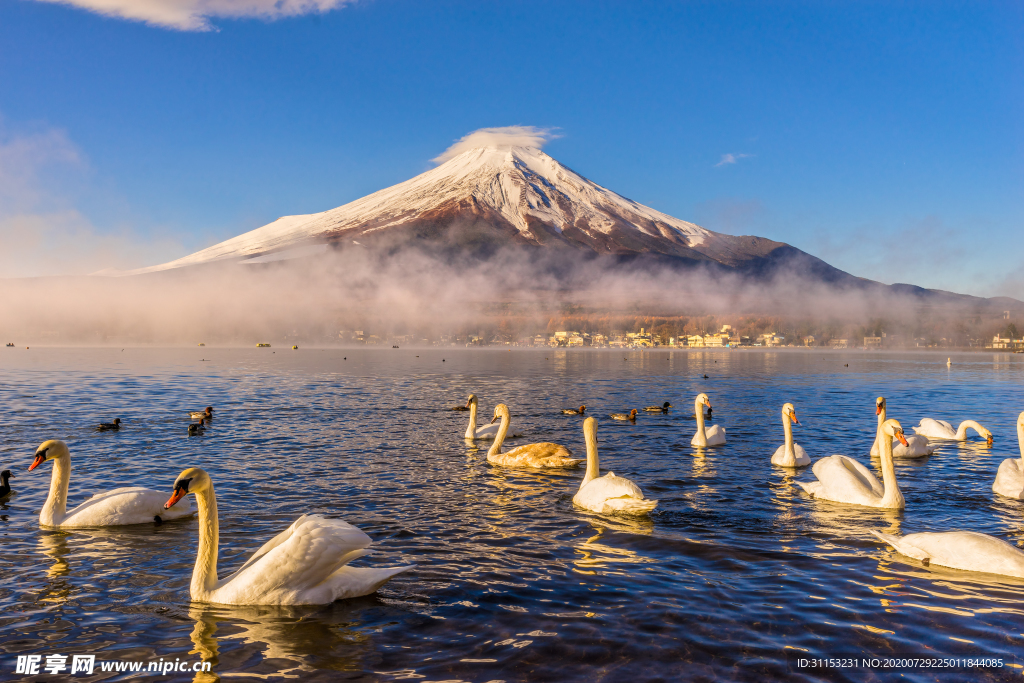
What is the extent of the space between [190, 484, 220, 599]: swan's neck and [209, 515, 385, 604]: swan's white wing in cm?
16

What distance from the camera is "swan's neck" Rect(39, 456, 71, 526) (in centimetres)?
1211

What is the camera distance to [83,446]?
21.7 meters

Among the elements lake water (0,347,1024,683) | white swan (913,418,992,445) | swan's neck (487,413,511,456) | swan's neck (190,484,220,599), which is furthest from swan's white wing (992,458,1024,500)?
swan's neck (190,484,220,599)

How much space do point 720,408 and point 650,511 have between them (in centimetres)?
2522

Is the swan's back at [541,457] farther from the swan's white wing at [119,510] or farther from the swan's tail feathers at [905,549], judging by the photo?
the swan's white wing at [119,510]

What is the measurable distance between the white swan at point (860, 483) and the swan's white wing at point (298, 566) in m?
10.3

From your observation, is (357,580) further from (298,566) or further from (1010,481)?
(1010,481)

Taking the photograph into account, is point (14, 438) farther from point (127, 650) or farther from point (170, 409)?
point (127, 650)

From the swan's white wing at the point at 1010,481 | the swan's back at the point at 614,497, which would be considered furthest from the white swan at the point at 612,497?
the swan's white wing at the point at 1010,481

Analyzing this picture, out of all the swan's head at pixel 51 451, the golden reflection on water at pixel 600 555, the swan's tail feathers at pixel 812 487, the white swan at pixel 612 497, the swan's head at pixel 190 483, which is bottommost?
the golden reflection on water at pixel 600 555

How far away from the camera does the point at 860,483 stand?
13812mm

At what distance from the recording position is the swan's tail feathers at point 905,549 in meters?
10.0

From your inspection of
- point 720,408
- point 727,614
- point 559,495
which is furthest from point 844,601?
point 720,408

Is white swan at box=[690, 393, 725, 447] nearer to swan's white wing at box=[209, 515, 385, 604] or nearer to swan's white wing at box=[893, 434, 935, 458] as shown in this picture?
swan's white wing at box=[893, 434, 935, 458]
